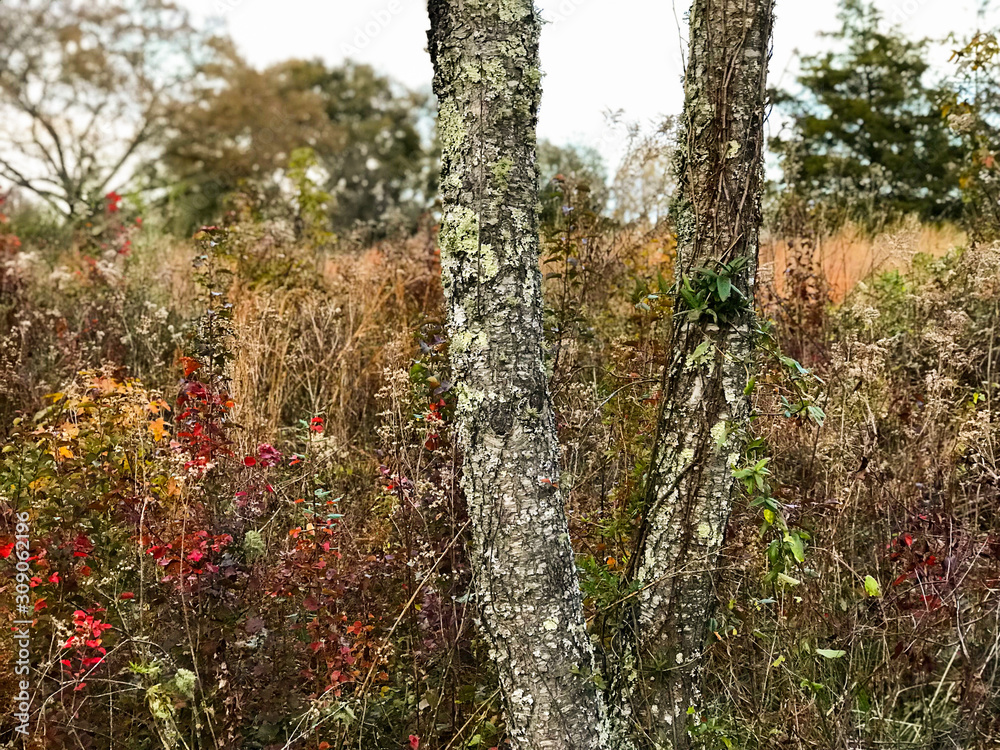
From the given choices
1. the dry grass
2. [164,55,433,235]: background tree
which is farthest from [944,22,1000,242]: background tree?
[164,55,433,235]: background tree

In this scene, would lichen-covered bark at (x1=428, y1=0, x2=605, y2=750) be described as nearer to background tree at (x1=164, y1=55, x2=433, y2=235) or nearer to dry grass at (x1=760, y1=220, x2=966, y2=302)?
dry grass at (x1=760, y1=220, x2=966, y2=302)

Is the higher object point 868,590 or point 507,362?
point 507,362

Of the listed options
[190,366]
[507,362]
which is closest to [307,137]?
[190,366]

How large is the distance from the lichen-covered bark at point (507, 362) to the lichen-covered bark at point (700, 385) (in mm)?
262

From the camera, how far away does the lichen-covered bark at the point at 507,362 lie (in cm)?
186

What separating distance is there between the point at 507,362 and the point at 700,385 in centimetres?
57

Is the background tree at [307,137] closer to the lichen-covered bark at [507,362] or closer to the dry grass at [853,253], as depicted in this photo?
the dry grass at [853,253]

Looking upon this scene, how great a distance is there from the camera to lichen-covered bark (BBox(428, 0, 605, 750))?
1859 mm

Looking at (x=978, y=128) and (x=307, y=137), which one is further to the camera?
(x=307, y=137)

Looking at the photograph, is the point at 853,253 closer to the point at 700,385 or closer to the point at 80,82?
the point at 700,385

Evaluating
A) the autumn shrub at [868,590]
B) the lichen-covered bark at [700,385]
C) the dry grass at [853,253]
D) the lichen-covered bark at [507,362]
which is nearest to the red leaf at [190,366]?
the lichen-covered bark at [507,362]

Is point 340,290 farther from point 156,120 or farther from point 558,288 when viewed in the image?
point 156,120

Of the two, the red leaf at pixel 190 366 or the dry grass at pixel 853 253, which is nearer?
the red leaf at pixel 190 366

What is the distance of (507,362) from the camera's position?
6.19 ft
